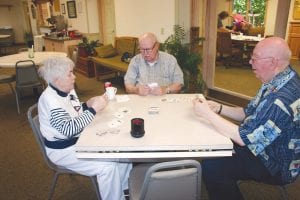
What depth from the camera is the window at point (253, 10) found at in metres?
7.92

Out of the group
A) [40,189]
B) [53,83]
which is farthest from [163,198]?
[40,189]

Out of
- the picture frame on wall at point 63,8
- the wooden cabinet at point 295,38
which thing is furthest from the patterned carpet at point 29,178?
the picture frame on wall at point 63,8

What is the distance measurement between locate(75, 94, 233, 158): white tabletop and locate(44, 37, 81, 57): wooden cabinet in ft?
19.1

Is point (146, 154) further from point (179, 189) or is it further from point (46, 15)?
point (46, 15)

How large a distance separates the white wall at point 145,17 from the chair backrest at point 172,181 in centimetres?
356

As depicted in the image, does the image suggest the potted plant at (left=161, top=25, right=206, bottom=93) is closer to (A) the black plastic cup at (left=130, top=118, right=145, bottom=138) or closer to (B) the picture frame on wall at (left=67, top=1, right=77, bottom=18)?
(A) the black plastic cup at (left=130, top=118, right=145, bottom=138)

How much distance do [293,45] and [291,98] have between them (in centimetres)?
637

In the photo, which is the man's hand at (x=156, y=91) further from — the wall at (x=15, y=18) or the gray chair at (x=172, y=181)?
the wall at (x=15, y=18)

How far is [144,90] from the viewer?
205cm

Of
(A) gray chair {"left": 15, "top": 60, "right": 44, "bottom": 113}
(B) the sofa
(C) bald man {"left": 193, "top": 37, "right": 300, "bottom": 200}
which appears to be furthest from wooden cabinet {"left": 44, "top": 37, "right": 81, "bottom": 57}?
(C) bald man {"left": 193, "top": 37, "right": 300, "bottom": 200}

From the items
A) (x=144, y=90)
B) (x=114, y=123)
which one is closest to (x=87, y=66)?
(x=144, y=90)

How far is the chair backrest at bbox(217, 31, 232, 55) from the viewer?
598cm

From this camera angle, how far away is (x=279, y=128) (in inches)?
48.3

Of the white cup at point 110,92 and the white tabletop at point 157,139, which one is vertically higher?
the white cup at point 110,92
